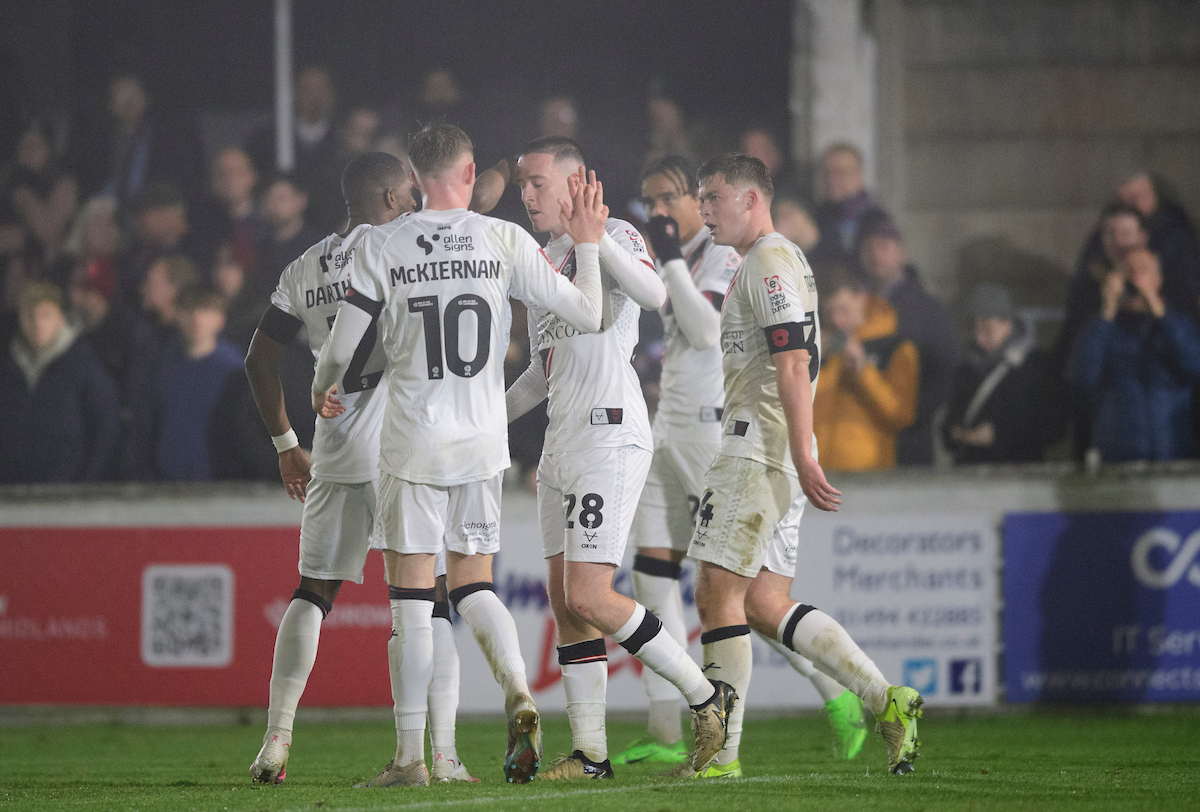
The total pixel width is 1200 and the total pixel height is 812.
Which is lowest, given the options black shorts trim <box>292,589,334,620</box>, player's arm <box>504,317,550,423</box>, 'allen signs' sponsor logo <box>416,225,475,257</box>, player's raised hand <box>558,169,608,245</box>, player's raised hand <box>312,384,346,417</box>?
black shorts trim <box>292,589,334,620</box>

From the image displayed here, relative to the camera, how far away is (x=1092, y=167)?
12.1 metres

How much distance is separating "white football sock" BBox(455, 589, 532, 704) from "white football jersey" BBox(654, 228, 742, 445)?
5.23 ft

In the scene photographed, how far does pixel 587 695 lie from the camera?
5938 millimetres

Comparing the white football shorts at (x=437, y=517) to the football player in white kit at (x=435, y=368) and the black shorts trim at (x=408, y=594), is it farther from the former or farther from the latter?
the black shorts trim at (x=408, y=594)

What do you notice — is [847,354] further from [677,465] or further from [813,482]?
[813,482]

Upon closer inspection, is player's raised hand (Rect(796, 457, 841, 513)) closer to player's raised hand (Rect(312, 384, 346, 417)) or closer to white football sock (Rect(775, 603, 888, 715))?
white football sock (Rect(775, 603, 888, 715))

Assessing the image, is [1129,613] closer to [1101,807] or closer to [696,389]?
[696,389]

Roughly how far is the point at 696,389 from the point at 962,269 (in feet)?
17.2

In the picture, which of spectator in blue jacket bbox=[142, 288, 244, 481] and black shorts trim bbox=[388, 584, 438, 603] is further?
spectator in blue jacket bbox=[142, 288, 244, 481]

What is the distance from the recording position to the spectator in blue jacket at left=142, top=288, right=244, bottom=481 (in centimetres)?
968

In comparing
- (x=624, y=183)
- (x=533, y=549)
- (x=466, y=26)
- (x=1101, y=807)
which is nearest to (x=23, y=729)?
(x=533, y=549)

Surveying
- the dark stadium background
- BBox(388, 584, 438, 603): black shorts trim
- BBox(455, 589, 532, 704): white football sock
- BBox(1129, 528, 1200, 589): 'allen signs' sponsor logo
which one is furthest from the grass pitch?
the dark stadium background

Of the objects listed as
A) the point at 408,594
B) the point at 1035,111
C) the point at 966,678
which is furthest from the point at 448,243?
the point at 1035,111

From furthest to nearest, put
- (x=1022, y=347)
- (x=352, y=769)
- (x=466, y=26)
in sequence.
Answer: (x=466, y=26) → (x=1022, y=347) → (x=352, y=769)
